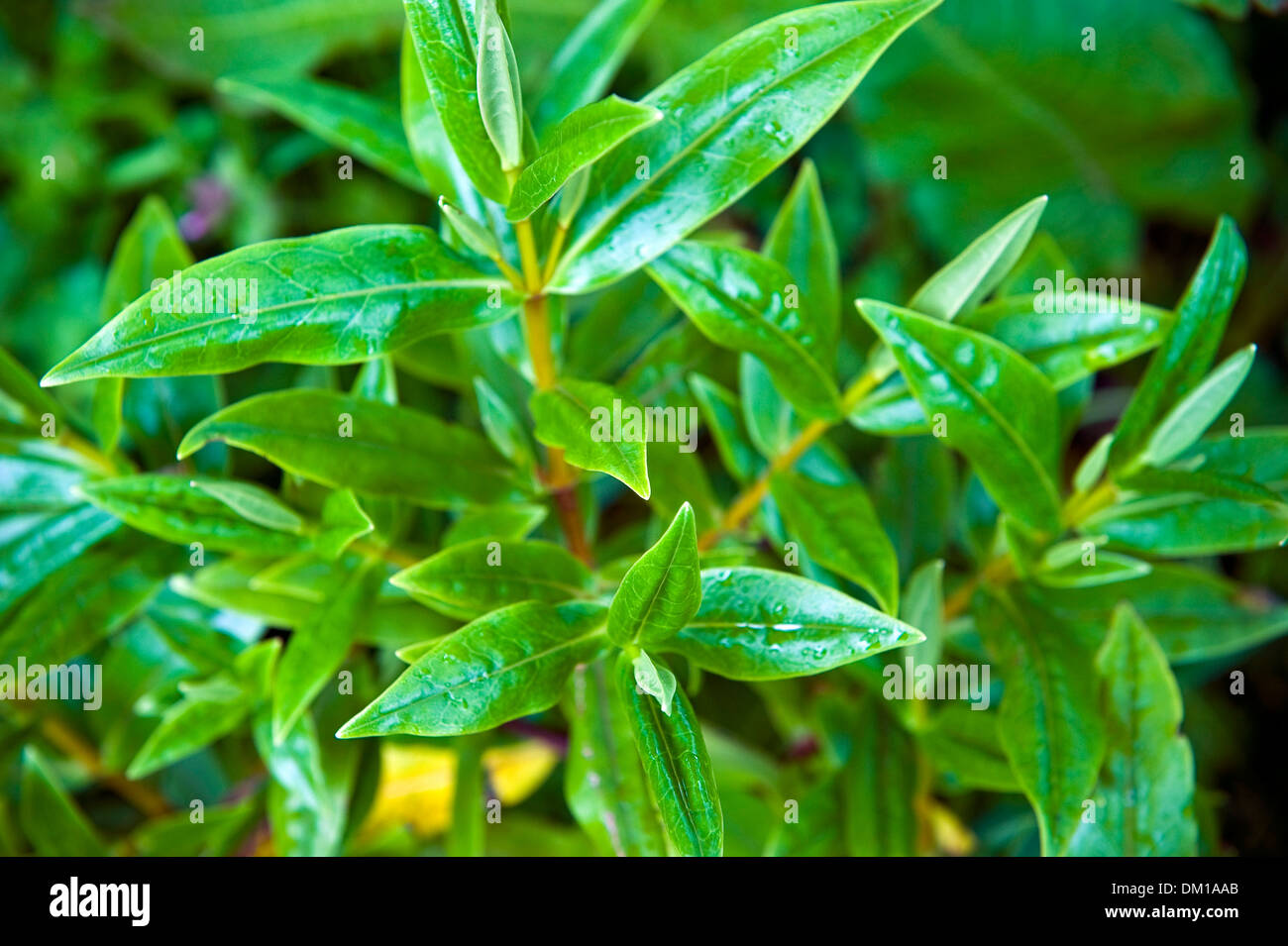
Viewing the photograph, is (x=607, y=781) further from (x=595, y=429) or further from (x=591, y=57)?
(x=591, y=57)

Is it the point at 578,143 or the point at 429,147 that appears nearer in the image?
the point at 578,143

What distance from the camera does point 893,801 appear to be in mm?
863

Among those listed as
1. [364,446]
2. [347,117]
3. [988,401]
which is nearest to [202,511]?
[364,446]

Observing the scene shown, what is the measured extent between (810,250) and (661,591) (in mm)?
381

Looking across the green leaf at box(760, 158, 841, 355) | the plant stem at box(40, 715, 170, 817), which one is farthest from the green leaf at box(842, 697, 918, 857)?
the plant stem at box(40, 715, 170, 817)

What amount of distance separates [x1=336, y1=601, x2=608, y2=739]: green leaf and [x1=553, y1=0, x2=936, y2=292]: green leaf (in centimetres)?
23

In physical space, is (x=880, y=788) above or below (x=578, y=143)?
below

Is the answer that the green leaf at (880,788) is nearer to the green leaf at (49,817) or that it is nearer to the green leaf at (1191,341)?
the green leaf at (1191,341)

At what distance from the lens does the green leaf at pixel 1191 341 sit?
682 mm

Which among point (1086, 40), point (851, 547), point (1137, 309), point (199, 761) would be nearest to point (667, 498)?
point (851, 547)

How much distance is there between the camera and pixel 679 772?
0.59m

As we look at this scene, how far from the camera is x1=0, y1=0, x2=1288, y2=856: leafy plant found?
59cm
